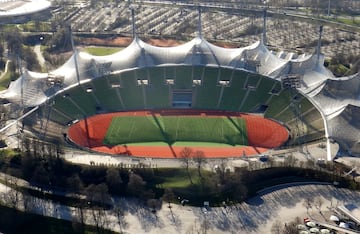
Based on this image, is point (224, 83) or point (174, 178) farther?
point (224, 83)

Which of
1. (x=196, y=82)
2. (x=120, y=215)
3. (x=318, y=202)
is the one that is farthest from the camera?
(x=196, y=82)

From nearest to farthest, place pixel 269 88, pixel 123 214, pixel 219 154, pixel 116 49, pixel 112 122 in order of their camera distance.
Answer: pixel 123 214
pixel 219 154
pixel 112 122
pixel 269 88
pixel 116 49

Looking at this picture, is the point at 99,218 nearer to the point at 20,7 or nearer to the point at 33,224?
the point at 33,224

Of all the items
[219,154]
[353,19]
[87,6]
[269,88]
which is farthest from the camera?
[87,6]

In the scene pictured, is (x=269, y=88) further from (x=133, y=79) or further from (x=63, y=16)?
(x=63, y=16)

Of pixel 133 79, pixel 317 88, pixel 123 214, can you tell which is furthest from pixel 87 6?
pixel 123 214

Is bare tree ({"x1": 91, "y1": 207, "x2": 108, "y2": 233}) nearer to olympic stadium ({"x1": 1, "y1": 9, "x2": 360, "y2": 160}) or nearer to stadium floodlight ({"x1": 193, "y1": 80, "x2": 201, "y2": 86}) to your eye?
olympic stadium ({"x1": 1, "y1": 9, "x2": 360, "y2": 160})

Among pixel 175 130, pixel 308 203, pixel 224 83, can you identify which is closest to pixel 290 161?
pixel 308 203
